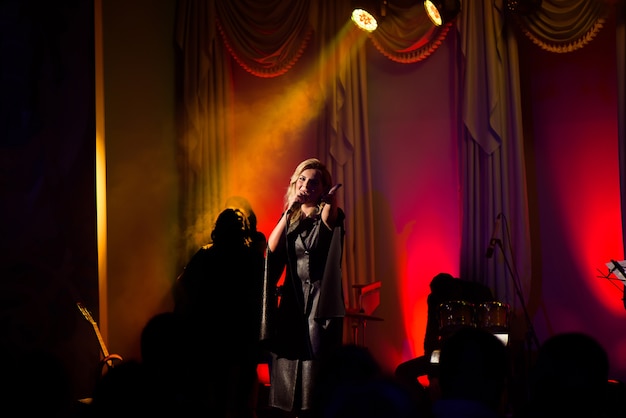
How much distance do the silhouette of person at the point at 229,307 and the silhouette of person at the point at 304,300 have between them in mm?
195

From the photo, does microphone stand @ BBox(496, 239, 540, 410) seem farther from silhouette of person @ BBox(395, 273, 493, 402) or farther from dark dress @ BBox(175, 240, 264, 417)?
dark dress @ BBox(175, 240, 264, 417)

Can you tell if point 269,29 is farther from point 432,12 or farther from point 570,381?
point 570,381

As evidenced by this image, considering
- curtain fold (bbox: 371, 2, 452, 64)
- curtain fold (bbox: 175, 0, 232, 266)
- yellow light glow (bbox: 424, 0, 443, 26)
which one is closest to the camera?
yellow light glow (bbox: 424, 0, 443, 26)

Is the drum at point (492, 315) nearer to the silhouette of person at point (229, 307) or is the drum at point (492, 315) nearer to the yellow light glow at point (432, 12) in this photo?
the silhouette of person at point (229, 307)

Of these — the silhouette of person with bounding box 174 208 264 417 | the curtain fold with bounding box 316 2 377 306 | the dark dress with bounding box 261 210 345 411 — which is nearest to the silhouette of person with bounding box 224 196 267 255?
the silhouette of person with bounding box 174 208 264 417

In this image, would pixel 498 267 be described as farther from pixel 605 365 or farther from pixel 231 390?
pixel 605 365

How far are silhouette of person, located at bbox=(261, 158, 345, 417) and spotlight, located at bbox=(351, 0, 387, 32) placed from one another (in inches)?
92.5

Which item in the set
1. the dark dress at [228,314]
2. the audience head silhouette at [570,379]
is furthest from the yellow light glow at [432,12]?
the audience head silhouette at [570,379]

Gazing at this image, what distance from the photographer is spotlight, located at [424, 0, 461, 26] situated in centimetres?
589

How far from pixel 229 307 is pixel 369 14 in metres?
2.98

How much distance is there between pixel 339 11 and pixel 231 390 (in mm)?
3793

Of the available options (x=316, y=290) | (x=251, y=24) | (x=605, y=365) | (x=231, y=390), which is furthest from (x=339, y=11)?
(x=605, y=365)

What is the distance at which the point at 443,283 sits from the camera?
5789 millimetres

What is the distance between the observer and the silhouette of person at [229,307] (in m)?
4.23
